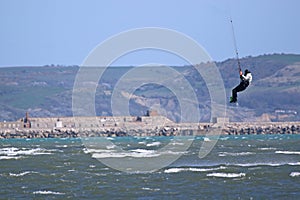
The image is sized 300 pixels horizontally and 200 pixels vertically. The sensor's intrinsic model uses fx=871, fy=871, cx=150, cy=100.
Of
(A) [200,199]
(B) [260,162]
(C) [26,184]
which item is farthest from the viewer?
(B) [260,162]

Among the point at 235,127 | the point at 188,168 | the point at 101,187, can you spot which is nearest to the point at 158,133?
the point at 235,127

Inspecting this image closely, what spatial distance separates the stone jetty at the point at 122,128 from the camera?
147000 millimetres

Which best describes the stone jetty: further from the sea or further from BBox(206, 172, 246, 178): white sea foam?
BBox(206, 172, 246, 178): white sea foam

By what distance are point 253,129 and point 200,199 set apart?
122499mm

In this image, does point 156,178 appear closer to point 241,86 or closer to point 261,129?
point 241,86

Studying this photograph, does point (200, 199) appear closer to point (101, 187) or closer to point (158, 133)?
point (101, 187)

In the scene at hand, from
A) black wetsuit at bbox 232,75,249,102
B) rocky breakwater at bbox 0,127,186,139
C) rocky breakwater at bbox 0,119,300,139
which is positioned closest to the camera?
black wetsuit at bbox 232,75,249,102

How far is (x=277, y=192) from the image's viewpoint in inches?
1326

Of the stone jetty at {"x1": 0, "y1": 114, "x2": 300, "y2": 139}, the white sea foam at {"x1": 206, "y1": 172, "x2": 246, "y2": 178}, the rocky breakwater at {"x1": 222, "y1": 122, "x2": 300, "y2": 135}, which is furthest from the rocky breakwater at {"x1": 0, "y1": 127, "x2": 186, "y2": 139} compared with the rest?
the white sea foam at {"x1": 206, "y1": 172, "x2": 246, "y2": 178}

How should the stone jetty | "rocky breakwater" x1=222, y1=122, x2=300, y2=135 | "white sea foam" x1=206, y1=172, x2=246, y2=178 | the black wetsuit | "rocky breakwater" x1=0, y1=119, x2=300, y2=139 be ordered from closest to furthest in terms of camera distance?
1. the black wetsuit
2. "white sea foam" x1=206, y1=172, x2=246, y2=178
3. "rocky breakwater" x1=0, y1=119, x2=300, y2=139
4. the stone jetty
5. "rocky breakwater" x1=222, y1=122, x2=300, y2=135

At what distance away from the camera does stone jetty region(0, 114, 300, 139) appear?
14700 cm

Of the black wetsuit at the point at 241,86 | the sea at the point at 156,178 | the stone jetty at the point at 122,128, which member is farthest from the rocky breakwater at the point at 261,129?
the black wetsuit at the point at 241,86

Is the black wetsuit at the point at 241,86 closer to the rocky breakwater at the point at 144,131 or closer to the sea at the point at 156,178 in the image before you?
the sea at the point at 156,178

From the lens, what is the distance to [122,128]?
510 ft
